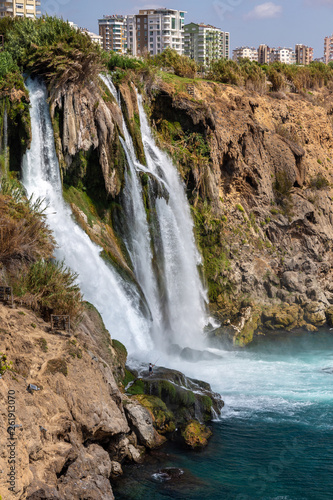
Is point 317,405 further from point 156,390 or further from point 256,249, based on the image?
point 256,249

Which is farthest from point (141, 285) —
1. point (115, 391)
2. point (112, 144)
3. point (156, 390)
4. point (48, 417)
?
point (48, 417)

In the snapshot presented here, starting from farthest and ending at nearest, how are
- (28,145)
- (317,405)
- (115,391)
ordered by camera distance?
(28,145) → (317,405) → (115,391)

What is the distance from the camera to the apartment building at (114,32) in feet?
427

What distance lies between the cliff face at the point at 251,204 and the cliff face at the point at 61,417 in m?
13.3

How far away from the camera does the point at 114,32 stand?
→ 428 feet

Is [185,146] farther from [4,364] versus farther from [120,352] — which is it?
[4,364]

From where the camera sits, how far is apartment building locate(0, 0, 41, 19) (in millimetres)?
76850

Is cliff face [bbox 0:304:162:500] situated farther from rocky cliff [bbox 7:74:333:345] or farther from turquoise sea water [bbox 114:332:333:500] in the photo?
rocky cliff [bbox 7:74:333:345]

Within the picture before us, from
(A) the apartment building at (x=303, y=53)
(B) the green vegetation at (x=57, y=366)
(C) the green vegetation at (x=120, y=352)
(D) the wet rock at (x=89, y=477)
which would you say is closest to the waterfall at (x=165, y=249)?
(C) the green vegetation at (x=120, y=352)

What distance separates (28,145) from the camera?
2412cm

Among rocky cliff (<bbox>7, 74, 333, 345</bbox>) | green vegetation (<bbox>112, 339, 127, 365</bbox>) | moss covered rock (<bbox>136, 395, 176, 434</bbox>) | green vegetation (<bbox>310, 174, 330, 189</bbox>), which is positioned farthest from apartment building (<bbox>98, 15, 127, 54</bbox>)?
moss covered rock (<bbox>136, 395, 176, 434</bbox>)

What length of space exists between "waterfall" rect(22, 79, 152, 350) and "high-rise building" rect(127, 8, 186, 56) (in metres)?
105

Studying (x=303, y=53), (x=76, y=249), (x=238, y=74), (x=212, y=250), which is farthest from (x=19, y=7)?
(x=303, y=53)

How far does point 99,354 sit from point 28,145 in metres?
9.34
